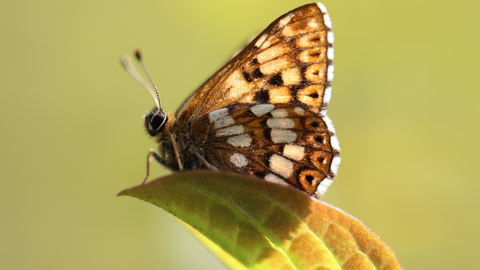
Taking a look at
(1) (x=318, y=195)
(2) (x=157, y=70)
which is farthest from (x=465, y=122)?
(2) (x=157, y=70)

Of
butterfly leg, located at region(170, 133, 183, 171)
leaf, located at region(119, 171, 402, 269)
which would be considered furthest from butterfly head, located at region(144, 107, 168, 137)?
leaf, located at region(119, 171, 402, 269)

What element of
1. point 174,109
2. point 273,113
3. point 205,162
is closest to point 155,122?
point 205,162

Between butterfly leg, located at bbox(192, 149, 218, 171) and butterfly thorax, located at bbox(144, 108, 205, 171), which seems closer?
butterfly leg, located at bbox(192, 149, 218, 171)

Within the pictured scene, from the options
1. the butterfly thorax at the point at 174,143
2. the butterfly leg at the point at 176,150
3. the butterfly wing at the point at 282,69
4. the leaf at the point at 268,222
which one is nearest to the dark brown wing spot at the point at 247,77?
the butterfly wing at the point at 282,69

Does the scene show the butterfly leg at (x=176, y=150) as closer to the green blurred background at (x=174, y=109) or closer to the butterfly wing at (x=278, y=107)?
the butterfly wing at (x=278, y=107)

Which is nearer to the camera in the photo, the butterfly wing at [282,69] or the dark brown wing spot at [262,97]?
the butterfly wing at [282,69]

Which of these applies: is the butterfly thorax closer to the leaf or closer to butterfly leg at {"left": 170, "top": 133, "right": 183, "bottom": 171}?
butterfly leg at {"left": 170, "top": 133, "right": 183, "bottom": 171}

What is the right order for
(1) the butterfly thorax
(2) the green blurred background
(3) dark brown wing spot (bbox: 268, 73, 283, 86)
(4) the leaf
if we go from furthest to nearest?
(2) the green blurred background < (1) the butterfly thorax < (3) dark brown wing spot (bbox: 268, 73, 283, 86) < (4) the leaf
